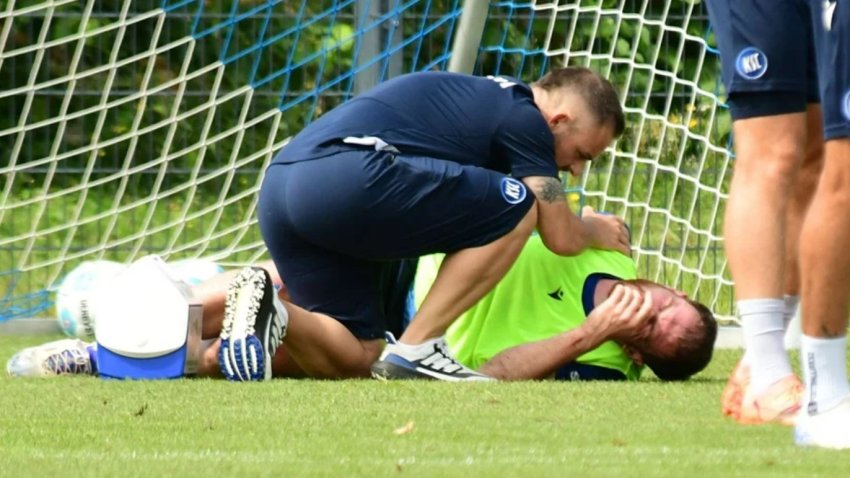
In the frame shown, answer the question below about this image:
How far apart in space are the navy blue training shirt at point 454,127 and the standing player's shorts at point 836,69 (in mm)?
1657

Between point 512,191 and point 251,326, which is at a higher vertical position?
point 512,191

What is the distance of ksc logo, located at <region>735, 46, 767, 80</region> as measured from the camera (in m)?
4.04

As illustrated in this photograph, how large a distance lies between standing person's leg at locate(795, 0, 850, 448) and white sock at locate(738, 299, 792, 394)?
0.36 meters

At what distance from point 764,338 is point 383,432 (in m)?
0.91

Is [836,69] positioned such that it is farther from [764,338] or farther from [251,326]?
[251,326]

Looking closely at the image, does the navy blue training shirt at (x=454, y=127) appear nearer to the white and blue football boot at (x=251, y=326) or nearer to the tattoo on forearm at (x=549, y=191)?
the tattoo on forearm at (x=549, y=191)

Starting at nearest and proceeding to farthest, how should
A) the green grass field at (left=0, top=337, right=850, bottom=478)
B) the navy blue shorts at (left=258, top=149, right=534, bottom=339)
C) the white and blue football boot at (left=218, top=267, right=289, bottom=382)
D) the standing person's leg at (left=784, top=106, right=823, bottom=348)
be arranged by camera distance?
1. the green grass field at (left=0, top=337, right=850, bottom=478)
2. the standing person's leg at (left=784, top=106, right=823, bottom=348)
3. the white and blue football boot at (left=218, top=267, right=289, bottom=382)
4. the navy blue shorts at (left=258, top=149, right=534, bottom=339)

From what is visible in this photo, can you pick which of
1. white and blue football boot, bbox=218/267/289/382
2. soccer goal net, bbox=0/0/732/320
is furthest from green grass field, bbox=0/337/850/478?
soccer goal net, bbox=0/0/732/320

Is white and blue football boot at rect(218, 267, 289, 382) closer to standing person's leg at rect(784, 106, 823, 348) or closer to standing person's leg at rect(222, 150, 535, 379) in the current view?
standing person's leg at rect(222, 150, 535, 379)

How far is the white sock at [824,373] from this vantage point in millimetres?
3691

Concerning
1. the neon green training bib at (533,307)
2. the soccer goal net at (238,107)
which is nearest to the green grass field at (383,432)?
the neon green training bib at (533,307)

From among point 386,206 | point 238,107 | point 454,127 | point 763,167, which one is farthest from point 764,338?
point 238,107

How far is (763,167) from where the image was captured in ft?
13.4

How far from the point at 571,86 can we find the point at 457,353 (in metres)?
0.90
